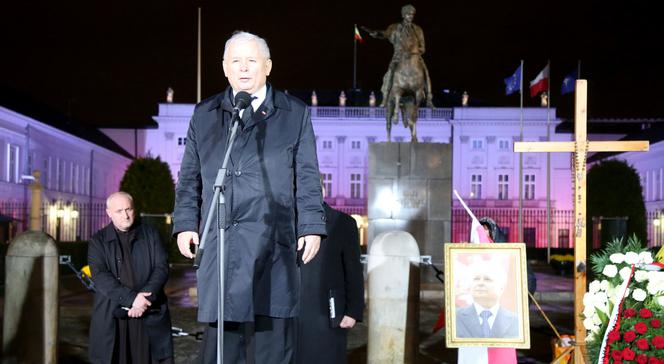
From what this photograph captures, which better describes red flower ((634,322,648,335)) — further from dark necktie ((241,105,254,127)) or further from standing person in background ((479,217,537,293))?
standing person in background ((479,217,537,293))

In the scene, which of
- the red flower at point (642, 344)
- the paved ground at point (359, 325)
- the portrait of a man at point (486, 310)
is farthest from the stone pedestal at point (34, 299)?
the red flower at point (642, 344)

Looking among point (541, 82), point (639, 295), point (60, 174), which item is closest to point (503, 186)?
point (60, 174)

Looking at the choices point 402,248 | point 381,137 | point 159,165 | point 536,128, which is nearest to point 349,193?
point 381,137

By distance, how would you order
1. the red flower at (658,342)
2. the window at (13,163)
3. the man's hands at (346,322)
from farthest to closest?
the window at (13,163) < the man's hands at (346,322) < the red flower at (658,342)

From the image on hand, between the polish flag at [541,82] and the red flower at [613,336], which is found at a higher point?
the polish flag at [541,82]

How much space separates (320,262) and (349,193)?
6153cm

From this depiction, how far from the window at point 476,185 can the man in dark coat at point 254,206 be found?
210 feet

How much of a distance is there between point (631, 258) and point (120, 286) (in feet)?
12.1

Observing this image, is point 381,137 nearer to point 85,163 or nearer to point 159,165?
point 85,163

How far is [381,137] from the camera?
64875mm

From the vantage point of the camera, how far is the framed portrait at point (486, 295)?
649 centimetres

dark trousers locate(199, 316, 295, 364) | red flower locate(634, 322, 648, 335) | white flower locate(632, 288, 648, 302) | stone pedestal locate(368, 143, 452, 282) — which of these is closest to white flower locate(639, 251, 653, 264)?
white flower locate(632, 288, 648, 302)

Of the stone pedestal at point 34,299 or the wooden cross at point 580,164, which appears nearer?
the wooden cross at point 580,164

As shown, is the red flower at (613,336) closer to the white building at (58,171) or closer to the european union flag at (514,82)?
the european union flag at (514,82)
